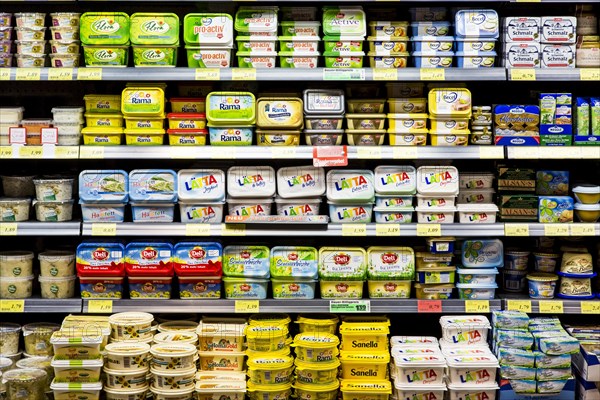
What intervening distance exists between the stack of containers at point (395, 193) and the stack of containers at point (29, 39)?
202cm

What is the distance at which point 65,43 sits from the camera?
421 cm

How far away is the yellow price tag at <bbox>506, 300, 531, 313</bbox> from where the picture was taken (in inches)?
166

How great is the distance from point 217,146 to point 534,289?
6.49 feet

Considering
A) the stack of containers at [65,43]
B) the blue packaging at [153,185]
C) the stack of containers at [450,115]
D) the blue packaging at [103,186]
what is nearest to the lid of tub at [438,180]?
the stack of containers at [450,115]

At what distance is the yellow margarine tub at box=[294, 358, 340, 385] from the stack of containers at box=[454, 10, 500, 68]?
180cm

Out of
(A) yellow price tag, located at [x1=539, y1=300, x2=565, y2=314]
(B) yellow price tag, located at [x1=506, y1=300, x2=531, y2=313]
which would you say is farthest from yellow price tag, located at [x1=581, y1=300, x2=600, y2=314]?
(B) yellow price tag, located at [x1=506, y1=300, x2=531, y2=313]

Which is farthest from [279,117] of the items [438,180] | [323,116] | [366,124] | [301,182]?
[438,180]

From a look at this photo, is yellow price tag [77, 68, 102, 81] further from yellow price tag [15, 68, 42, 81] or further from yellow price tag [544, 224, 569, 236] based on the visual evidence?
yellow price tag [544, 224, 569, 236]

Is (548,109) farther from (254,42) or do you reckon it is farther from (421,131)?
(254,42)

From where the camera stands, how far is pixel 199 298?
4.26m

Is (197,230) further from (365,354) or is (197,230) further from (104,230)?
(365,354)

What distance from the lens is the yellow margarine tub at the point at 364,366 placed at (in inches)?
154

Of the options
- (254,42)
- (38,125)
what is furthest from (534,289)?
(38,125)

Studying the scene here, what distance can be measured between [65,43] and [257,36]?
108 cm
